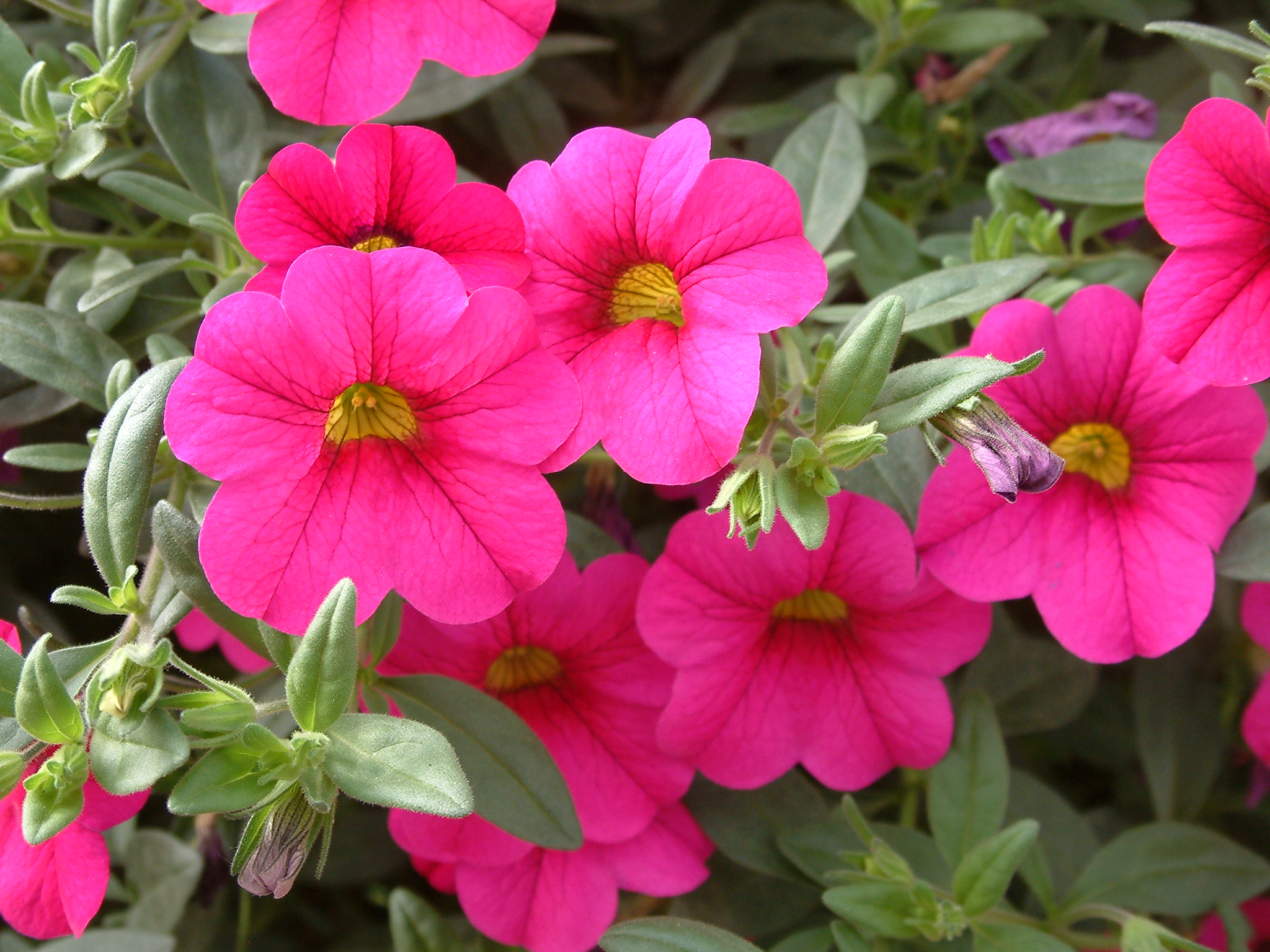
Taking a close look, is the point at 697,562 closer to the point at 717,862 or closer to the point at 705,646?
the point at 705,646

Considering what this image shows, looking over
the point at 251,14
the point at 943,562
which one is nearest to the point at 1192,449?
the point at 943,562

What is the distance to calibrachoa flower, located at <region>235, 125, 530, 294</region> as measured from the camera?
70cm

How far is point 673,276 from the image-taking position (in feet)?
2.52

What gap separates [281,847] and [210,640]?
43 cm

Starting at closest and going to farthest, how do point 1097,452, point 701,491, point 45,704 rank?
point 45,704
point 1097,452
point 701,491

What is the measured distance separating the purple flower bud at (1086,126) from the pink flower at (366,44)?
61 cm

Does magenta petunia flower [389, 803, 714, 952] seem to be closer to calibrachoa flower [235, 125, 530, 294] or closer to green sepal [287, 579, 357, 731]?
green sepal [287, 579, 357, 731]

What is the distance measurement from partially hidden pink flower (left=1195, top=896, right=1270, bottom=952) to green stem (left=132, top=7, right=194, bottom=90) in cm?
139

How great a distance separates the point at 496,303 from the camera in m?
0.68

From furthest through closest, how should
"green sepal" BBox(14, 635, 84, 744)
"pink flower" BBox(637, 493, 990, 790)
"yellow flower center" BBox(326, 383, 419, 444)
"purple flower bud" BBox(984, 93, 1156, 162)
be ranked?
"purple flower bud" BBox(984, 93, 1156, 162) < "pink flower" BBox(637, 493, 990, 790) < "yellow flower center" BBox(326, 383, 419, 444) < "green sepal" BBox(14, 635, 84, 744)

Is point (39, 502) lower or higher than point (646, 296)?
lower

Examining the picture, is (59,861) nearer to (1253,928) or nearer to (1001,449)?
(1001,449)

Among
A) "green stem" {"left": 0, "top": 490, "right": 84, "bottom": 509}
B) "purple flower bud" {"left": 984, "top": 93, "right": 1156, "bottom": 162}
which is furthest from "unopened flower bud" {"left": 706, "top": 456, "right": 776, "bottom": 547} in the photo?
"purple flower bud" {"left": 984, "top": 93, "right": 1156, "bottom": 162}

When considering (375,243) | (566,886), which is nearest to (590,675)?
(566,886)
